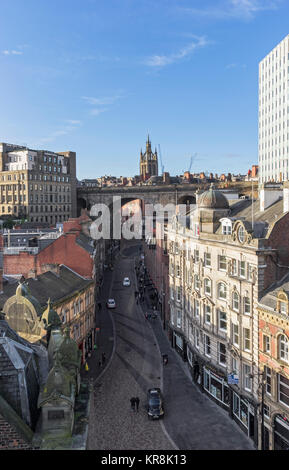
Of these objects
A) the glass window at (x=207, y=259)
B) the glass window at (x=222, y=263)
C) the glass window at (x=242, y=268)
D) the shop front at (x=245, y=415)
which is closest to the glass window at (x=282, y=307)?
the glass window at (x=242, y=268)

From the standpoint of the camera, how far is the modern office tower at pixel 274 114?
400 feet

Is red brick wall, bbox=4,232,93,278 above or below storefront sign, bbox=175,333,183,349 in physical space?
above

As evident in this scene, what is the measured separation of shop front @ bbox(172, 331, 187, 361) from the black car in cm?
976

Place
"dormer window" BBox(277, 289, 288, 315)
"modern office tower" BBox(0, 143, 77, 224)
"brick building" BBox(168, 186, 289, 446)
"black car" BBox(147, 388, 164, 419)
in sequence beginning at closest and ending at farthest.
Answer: "dormer window" BBox(277, 289, 288, 315) < "brick building" BBox(168, 186, 289, 446) < "black car" BBox(147, 388, 164, 419) < "modern office tower" BBox(0, 143, 77, 224)

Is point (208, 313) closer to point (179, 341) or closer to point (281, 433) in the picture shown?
point (179, 341)

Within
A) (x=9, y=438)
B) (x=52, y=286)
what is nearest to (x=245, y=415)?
(x=52, y=286)

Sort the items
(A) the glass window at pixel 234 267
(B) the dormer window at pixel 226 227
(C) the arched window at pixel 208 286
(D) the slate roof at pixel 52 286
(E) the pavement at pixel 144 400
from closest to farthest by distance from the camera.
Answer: (E) the pavement at pixel 144 400 → (A) the glass window at pixel 234 267 → (B) the dormer window at pixel 226 227 → (D) the slate roof at pixel 52 286 → (C) the arched window at pixel 208 286

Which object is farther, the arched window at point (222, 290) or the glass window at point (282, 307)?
the arched window at point (222, 290)

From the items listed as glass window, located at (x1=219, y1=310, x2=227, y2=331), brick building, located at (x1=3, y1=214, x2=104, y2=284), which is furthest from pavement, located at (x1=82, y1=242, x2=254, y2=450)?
brick building, located at (x1=3, y1=214, x2=104, y2=284)

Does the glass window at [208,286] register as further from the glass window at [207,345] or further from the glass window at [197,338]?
the glass window at [197,338]

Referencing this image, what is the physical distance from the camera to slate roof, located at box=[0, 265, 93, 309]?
117ft

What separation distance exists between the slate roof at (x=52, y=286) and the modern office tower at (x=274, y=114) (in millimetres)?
85184

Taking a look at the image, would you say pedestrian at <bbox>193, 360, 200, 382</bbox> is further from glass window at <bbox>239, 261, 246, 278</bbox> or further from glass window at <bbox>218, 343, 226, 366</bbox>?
glass window at <bbox>239, 261, 246, 278</bbox>

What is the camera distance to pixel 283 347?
2652 centimetres
